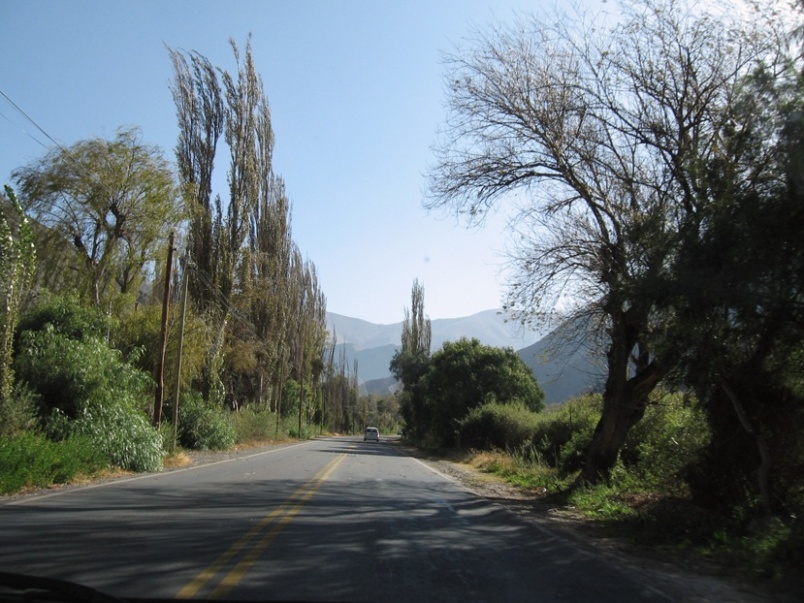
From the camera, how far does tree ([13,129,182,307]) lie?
26.7 meters

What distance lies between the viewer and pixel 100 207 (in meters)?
27.3

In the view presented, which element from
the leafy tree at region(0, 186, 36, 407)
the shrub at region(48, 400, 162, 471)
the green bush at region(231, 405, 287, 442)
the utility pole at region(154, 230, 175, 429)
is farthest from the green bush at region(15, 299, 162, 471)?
the green bush at region(231, 405, 287, 442)

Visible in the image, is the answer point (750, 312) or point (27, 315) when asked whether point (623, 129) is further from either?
point (27, 315)

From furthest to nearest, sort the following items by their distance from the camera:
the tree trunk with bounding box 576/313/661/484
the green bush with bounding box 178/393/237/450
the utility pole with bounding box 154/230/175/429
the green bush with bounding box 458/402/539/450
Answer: the green bush with bounding box 458/402/539/450, the green bush with bounding box 178/393/237/450, the utility pole with bounding box 154/230/175/429, the tree trunk with bounding box 576/313/661/484

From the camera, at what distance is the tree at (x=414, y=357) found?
2539 inches

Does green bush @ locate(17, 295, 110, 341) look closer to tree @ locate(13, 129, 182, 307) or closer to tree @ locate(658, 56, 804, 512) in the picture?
tree @ locate(13, 129, 182, 307)

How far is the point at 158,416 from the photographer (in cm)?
2653

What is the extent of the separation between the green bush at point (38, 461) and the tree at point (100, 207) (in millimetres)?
11197

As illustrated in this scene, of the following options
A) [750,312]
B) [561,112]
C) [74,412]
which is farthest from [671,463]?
[74,412]

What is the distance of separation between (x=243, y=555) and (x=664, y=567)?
5.48 meters

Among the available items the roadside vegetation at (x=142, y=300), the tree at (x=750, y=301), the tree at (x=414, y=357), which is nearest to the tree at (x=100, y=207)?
the roadside vegetation at (x=142, y=300)

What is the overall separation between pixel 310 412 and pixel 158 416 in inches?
2487

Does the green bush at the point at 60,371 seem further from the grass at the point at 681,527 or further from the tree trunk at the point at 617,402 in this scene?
the tree trunk at the point at 617,402

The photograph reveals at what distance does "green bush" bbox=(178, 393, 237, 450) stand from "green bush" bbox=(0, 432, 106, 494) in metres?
16.3
